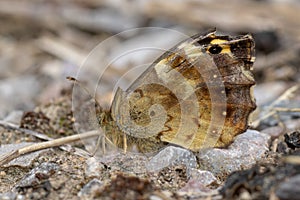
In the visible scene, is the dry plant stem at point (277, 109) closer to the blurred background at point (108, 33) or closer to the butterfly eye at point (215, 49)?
the blurred background at point (108, 33)

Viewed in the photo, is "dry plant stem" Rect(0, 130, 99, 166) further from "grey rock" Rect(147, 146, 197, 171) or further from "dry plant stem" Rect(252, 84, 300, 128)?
"dry plant stem" Rect(252, 84, 300, 128)

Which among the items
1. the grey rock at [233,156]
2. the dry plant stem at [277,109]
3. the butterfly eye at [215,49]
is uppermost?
the butterfly eye at [215,49]

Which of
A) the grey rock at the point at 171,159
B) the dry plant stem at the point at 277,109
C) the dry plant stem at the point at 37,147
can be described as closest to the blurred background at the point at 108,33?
the dry plant stem at the point at 277,109

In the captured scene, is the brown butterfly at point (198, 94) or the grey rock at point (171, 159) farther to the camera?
the brown butterfly at point (198, 94)

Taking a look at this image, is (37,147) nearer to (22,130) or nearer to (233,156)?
→ (22,130)

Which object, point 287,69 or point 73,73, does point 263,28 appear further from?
point 73,73

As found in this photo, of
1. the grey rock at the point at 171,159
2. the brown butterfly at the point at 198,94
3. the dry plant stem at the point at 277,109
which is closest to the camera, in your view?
the grey rock at the point at 171,159

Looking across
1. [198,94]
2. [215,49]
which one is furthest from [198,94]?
[215,49]

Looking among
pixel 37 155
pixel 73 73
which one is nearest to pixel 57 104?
pixel 37 155
